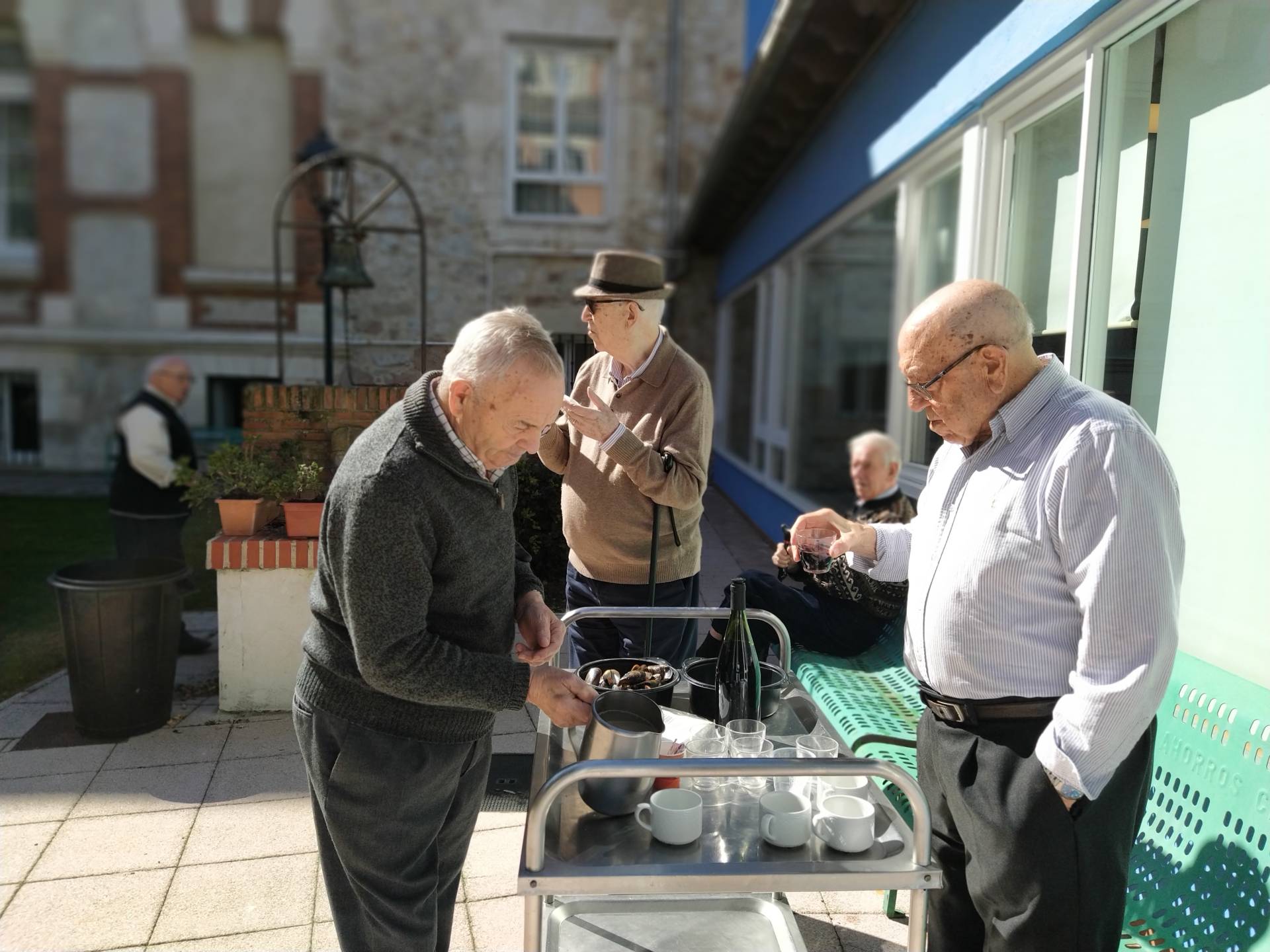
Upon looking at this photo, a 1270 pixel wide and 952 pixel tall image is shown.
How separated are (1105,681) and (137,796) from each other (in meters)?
3.39

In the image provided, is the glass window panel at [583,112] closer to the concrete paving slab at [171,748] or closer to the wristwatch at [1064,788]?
the concrete paving slab at [171,748]

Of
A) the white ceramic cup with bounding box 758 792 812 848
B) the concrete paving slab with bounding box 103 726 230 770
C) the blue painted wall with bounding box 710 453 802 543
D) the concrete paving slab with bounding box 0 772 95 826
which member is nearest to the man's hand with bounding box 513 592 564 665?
the white ceramic cup with bounding box 758 792 812 848

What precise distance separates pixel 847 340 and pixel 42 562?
10.3 meters

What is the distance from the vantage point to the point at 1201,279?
97.4 inches

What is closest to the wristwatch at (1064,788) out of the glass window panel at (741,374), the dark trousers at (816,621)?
the dark trousers at (816,621)

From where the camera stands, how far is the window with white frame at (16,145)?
1538 centimetres

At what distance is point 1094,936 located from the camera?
167 cm

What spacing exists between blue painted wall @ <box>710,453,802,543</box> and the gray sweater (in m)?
4.72

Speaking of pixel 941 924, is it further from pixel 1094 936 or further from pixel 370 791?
pixel 370 791

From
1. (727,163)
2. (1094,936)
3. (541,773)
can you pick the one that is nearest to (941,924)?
(1094,936)

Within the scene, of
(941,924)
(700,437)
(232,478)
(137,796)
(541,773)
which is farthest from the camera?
(232,478)

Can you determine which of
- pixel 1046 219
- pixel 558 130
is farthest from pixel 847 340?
pixel 1046 219

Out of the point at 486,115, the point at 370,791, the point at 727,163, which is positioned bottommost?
the point at 370,791

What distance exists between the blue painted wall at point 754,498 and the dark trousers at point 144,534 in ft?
11.8
